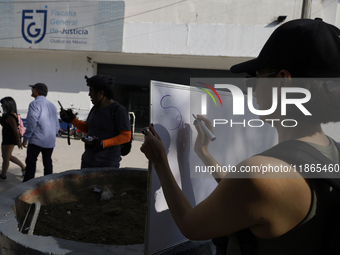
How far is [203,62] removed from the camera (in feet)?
42.3

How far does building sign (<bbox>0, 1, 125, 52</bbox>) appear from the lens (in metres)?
11.9

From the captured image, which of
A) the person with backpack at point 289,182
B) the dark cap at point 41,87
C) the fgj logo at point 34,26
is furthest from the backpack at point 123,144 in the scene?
the fgj logo at point 34,26

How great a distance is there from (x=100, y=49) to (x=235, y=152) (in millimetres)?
11271

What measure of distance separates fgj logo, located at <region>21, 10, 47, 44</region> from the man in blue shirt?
31.3 ft

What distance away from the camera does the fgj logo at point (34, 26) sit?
40.4 ft

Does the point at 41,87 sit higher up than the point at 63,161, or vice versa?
the point at 41,87

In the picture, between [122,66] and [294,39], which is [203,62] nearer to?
[122,66]

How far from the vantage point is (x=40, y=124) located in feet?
13.8

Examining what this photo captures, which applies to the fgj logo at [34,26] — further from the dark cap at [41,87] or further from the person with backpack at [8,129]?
the dark cap at [41,87]

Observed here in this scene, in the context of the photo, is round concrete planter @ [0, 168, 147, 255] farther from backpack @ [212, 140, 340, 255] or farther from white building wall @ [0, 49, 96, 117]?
white building wall @ [0, 49, 96, 117]

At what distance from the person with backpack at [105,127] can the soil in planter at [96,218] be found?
1.17 ft

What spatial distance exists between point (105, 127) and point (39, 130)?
1.74m

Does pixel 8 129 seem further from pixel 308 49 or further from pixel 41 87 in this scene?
pixel 308 49

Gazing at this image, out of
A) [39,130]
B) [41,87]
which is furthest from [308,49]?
[41,87]
